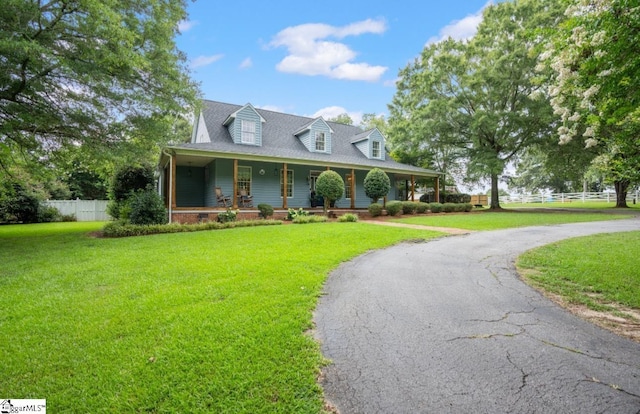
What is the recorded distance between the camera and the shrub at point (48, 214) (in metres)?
18.3

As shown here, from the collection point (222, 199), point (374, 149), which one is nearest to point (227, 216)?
point (222, 199)

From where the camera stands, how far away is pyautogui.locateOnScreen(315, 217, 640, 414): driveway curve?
206cm

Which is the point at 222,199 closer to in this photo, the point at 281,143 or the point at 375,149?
the point at 281,143

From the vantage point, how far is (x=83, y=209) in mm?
20219

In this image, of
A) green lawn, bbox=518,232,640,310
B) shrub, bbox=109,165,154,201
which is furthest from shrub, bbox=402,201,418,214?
shrub, bbox=109,165,154,201

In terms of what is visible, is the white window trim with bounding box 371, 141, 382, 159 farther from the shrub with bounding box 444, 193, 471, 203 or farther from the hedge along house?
Result: the shrub with bounding box 444, 193, 471, 203

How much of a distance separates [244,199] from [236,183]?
1.07 meters

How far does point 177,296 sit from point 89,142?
874 centimetres

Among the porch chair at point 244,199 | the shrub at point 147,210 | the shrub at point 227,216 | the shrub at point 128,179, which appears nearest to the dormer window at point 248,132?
the porch chair at point 244,199

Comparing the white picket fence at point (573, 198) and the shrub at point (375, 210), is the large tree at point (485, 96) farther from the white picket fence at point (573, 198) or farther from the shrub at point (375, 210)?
the white picket fence at point (573, 198)

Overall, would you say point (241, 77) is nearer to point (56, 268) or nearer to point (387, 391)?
point (56, 268)

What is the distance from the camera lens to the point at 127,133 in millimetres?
10125

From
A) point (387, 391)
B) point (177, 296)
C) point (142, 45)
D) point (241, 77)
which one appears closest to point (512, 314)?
point (387, 391)

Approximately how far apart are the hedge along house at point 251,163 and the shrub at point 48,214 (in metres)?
7.97
